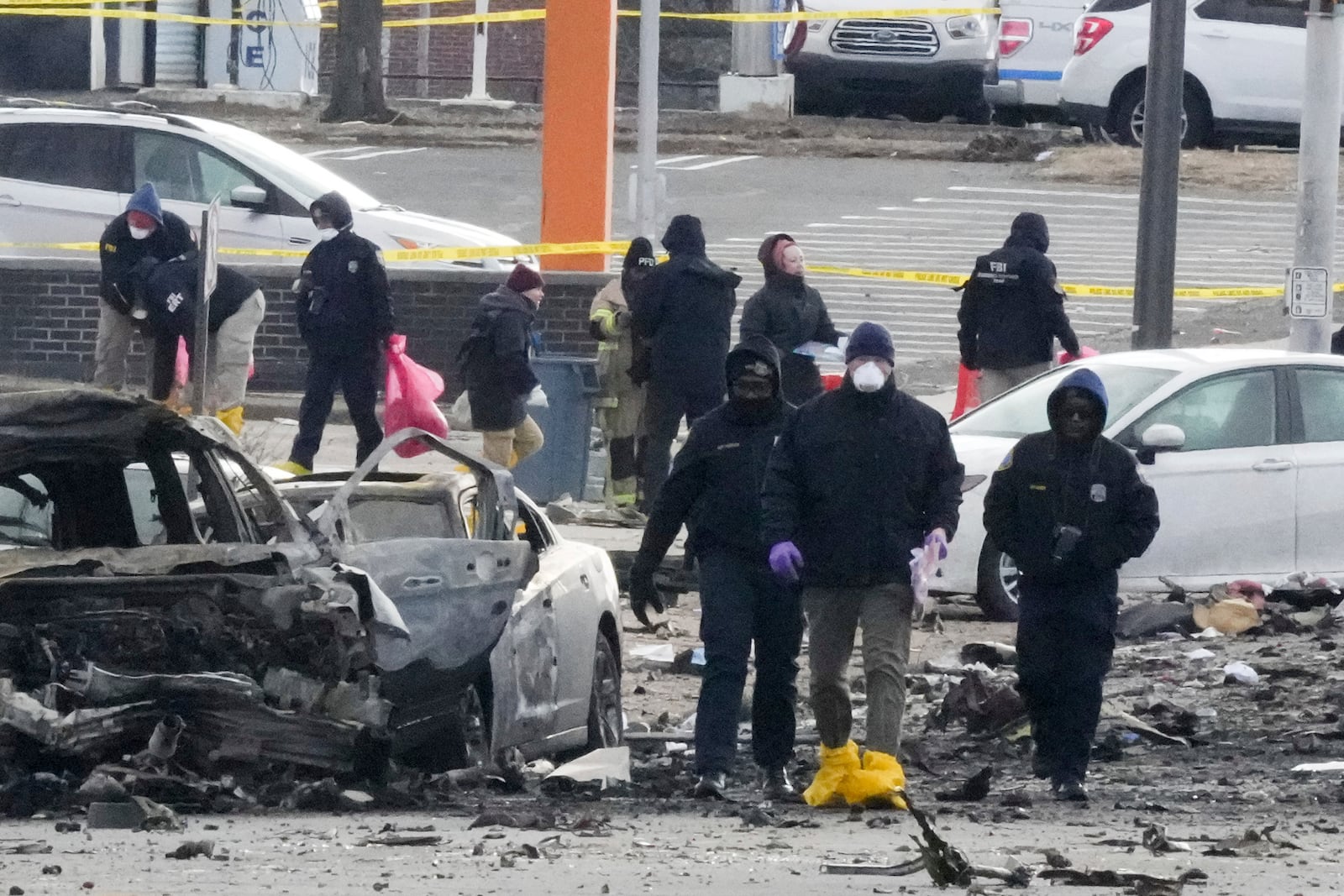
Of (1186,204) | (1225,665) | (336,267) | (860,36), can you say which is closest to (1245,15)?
(1186,204)

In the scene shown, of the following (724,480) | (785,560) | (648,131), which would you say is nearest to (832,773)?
(785,560)

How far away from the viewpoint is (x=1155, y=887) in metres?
6.45

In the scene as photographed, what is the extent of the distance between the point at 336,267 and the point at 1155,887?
9291 millimetres

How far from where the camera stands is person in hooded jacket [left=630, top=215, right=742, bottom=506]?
48.3 ft

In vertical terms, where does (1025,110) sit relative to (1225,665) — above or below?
above

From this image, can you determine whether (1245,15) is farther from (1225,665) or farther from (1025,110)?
(1225,665)

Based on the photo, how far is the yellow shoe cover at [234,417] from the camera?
1530cm

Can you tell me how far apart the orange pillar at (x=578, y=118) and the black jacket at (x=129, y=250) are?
3.74 m

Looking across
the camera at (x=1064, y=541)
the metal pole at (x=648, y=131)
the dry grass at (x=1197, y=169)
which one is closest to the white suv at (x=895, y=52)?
the dry grass at (x=1197, y=169)

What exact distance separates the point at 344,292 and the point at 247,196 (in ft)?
12.1

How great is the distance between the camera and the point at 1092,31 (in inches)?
1013

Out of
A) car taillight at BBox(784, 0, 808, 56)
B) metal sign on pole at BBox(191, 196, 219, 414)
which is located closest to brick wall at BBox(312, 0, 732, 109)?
car taillight at BBox(784, 0, 808, 56)

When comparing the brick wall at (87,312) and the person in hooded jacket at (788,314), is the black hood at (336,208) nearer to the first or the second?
the person in hooded jacket at (788,314)

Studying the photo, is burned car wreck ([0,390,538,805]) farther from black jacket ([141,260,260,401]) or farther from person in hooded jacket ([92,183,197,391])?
person in hooded jacket ([92,183,197,391])
